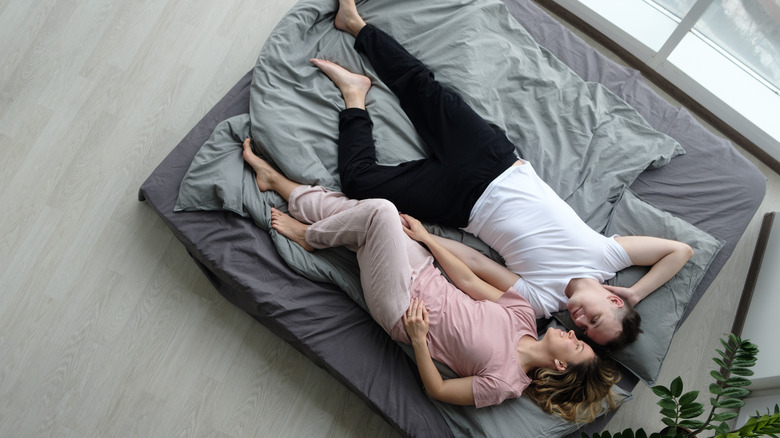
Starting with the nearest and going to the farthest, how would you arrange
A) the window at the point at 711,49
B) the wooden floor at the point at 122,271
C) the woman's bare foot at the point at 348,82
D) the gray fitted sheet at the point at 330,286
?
the gray fitted sheet at the point at 330,286 < the wooden floor at the point at 122,271 < the woman's bare foot at the point at 348,82 < the window at the point at 711,49

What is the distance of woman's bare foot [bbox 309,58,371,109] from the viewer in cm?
197

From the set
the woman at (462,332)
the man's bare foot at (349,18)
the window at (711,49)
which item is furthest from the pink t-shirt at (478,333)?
Result: the window at (711,49)

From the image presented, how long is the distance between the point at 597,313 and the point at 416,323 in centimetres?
53

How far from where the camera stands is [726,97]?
2410 mm

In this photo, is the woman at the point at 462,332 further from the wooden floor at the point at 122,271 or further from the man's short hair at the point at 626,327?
the wooden floor at the point at 122,271

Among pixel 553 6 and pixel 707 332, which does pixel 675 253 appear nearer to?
pixel 707 332

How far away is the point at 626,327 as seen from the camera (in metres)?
1.70

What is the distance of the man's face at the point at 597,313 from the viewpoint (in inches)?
66.4

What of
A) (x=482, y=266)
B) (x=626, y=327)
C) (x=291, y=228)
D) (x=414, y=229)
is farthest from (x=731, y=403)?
(x=291, y=228)

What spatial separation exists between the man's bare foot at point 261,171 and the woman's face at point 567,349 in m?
0.99

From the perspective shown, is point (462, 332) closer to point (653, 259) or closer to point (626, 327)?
point (626, 327)

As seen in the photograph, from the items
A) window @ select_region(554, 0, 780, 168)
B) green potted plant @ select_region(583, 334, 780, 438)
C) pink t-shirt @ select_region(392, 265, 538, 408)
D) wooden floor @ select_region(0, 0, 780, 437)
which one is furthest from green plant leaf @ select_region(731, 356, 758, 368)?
window @ select_region(554, 0, 780, 168)

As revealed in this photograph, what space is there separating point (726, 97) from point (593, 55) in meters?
0.68

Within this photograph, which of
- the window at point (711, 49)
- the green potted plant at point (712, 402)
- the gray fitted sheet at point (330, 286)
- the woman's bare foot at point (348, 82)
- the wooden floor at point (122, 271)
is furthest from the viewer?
the window at point (711, 49)
